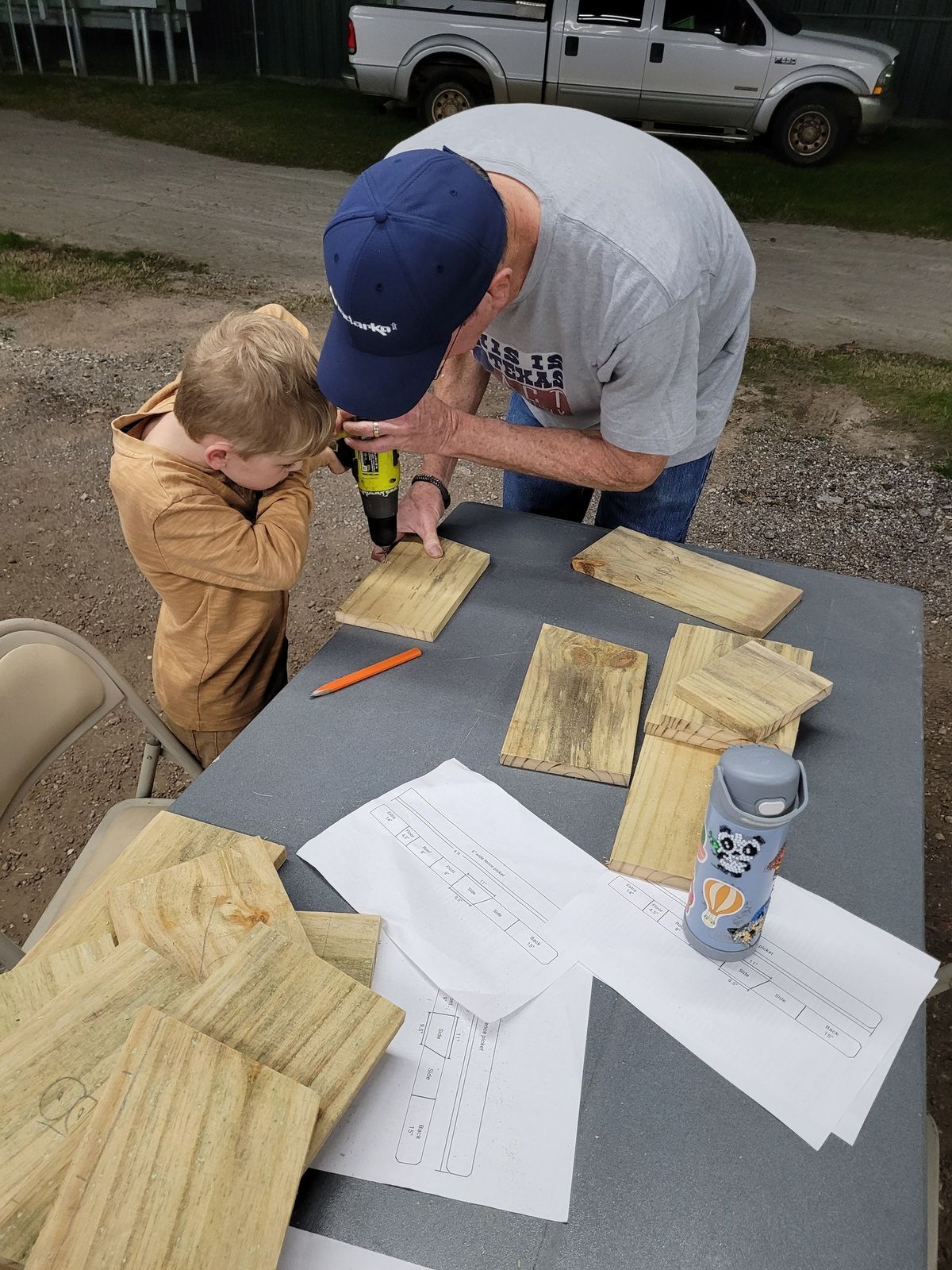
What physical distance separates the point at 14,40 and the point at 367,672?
14777mm

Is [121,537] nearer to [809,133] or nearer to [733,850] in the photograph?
[733,850]

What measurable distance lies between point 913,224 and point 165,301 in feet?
21.3

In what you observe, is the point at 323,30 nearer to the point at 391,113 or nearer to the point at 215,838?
the point at 391,113

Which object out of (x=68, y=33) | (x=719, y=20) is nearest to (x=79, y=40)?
(x=68, y=33)

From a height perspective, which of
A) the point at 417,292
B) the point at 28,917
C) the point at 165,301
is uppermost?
the point at 417,292

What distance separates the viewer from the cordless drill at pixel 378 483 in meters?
1.70

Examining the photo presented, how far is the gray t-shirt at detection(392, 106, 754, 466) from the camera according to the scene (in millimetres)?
1448

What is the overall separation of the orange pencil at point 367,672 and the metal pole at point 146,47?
13.3m

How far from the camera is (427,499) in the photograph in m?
1.88

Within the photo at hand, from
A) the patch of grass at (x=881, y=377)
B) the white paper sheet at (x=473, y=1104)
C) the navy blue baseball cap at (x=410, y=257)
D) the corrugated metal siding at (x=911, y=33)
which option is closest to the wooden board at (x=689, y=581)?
the navy blue baseball cap at (x=410, y=257)

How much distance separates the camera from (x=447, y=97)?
8750 mm

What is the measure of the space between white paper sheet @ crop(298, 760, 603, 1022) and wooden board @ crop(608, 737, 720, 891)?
7cm

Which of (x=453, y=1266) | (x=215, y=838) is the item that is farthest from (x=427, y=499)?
(x=453, y=1266)

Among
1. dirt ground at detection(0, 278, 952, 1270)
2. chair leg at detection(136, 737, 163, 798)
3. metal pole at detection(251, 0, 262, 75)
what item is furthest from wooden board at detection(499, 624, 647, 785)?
metal pole at detection(251, 0, 262, 75)
